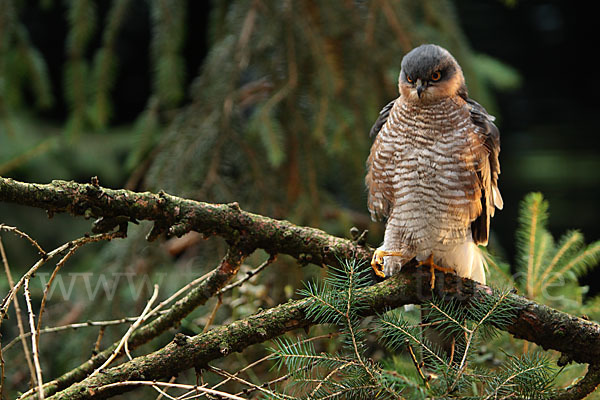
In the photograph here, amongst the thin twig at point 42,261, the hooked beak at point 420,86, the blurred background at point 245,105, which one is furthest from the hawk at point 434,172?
the thin twig at point 42,261

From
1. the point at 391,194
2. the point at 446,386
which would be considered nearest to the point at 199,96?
the point at 391,194

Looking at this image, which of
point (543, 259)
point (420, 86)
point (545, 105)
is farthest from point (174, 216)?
point (545, 105)

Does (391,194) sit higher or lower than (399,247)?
higher

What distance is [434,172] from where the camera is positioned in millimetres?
1614

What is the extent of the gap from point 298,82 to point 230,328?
1.58 metres

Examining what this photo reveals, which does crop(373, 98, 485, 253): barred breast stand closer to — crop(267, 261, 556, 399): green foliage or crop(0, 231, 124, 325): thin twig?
crop(267, 261, 556, 399): green foliage

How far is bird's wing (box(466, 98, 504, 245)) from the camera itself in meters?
1.67

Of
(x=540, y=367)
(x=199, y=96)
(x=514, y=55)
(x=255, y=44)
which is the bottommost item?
(x=514, y=55)

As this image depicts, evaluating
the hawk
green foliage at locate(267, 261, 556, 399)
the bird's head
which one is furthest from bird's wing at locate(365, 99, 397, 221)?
green foliage at locate(267, 261, 556, 399)

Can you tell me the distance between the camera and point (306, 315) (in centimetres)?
109

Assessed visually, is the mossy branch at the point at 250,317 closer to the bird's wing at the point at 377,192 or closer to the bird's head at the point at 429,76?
the bird's wing at the point at 377,192

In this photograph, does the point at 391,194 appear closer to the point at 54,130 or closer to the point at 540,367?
the point at 540,367

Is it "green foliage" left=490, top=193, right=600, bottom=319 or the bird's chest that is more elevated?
the bird's chest

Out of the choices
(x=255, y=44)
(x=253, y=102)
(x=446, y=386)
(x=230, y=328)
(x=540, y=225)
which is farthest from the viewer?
(x=253, y=102)
